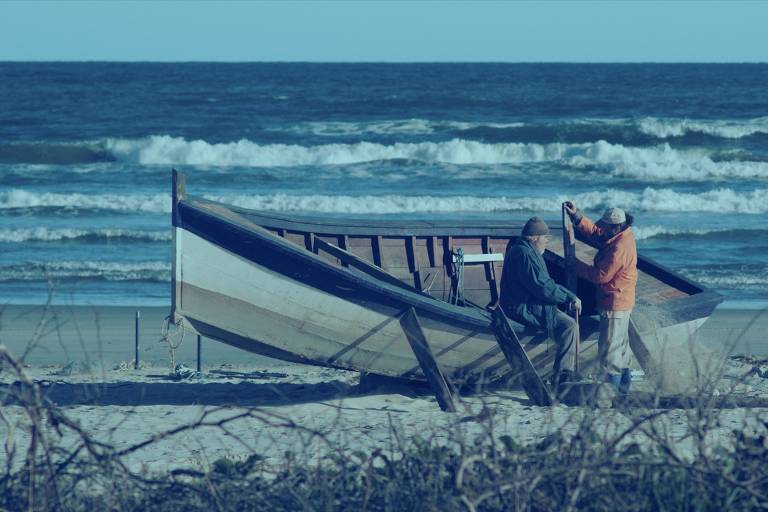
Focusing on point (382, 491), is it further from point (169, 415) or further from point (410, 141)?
point (410, 141)

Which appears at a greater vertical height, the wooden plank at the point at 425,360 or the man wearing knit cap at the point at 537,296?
the man wearing knit cap at the point at 537,296

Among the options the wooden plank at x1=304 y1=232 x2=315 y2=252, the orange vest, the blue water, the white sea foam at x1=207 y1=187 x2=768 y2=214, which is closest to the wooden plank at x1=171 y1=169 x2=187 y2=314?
the blue water

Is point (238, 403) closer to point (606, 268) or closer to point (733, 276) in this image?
point (606, 268)

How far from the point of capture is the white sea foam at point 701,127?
32.8 m

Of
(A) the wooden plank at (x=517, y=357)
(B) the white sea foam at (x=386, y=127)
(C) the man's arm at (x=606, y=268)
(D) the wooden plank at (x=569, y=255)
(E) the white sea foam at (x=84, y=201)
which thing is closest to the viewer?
(A) the wooden plank at (x=517, y=357)

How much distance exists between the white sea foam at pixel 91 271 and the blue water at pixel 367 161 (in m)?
0.04

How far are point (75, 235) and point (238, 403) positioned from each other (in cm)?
1000

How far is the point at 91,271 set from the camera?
1490 cm

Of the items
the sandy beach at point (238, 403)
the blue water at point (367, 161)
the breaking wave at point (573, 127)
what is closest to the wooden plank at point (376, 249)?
the sandy beach at point (238, 403)

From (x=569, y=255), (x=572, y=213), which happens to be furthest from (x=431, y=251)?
(x=572, y=213)

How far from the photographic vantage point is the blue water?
16.8m

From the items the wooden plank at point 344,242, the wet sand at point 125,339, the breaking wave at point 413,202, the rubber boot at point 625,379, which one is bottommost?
the wet sand at point 125,339

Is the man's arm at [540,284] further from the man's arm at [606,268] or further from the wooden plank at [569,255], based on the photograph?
the wooden plank at [569,255]

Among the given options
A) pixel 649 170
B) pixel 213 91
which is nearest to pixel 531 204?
pixel 649 170
